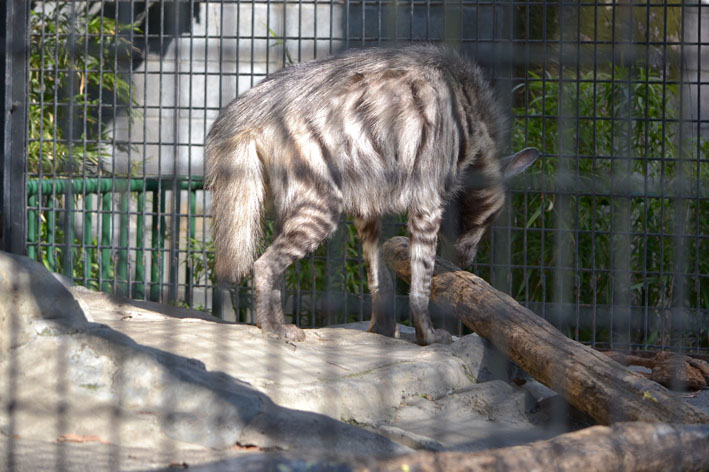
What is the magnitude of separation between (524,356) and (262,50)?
313cm

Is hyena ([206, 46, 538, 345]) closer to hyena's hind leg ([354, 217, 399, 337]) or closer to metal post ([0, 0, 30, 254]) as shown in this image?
hyena's hind leg ([354, 217, 399, 337])

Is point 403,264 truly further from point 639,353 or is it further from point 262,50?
point 262,50

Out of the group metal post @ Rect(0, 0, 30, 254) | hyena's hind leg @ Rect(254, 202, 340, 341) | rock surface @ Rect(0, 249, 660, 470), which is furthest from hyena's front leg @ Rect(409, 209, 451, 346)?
metal post @ Rect(0, 0, 30, 254)

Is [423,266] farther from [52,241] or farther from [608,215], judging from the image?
[52,241]

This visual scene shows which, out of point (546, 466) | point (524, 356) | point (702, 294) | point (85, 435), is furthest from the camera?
point (702, 294)

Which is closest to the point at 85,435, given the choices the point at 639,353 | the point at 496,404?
the point at 496,404

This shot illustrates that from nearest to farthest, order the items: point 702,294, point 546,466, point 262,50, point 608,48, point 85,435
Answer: point 546,466 → point 85,435 → point 702,294 → point 608,48 → point 262,50

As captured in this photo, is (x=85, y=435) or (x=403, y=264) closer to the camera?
(x=85, y=435)

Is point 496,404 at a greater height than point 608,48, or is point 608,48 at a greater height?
point 608,48

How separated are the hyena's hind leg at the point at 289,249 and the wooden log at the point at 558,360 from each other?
62cm

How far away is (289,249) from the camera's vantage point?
3.29 meters

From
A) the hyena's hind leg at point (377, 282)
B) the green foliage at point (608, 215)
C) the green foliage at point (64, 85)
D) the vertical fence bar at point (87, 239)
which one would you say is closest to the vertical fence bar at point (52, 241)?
the vertical fence bar at point (87, 239)

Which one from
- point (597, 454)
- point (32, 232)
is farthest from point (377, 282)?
point (32, 232)

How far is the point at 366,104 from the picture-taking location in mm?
3324
